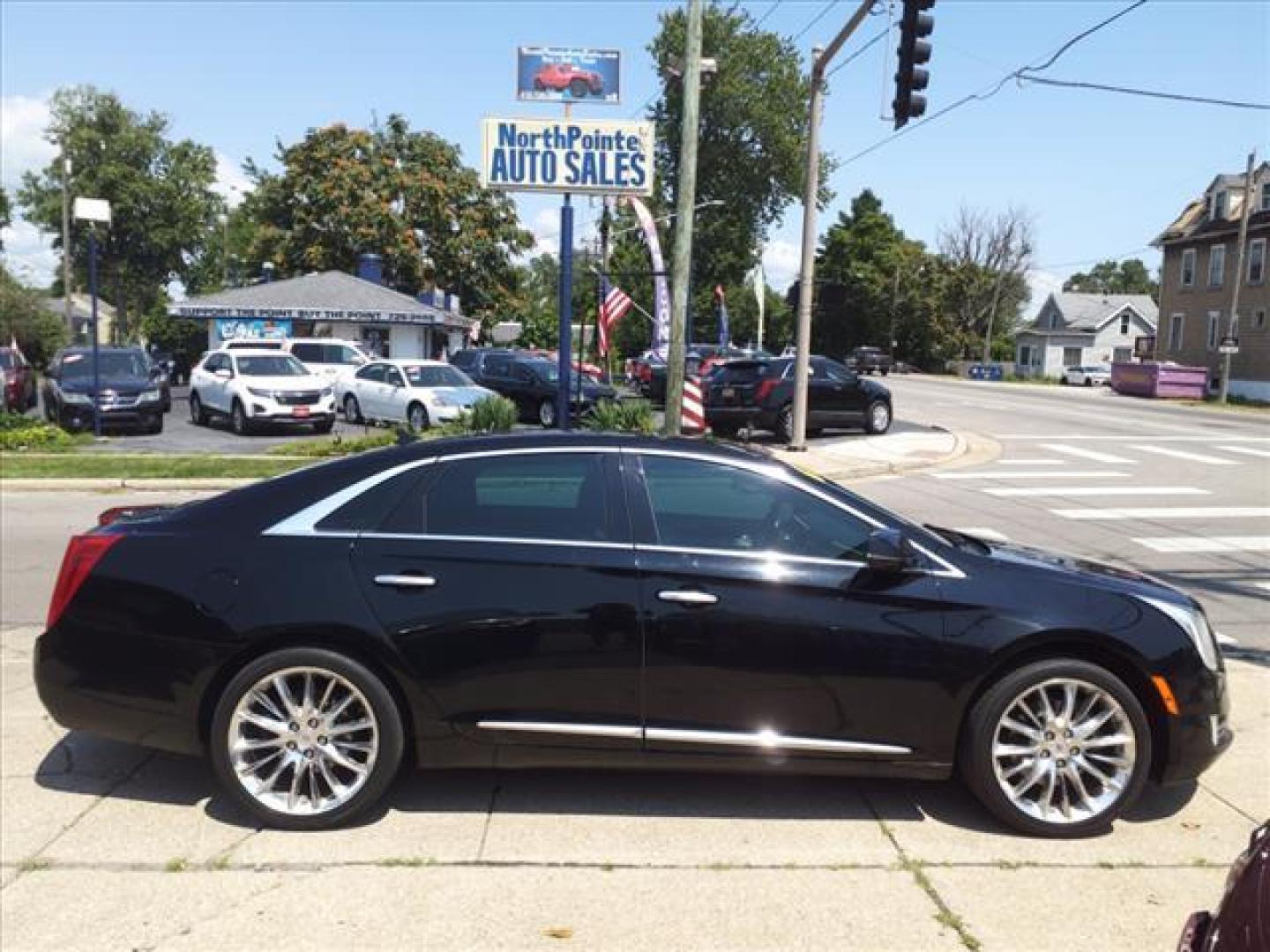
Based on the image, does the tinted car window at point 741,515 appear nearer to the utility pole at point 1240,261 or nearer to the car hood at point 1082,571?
the car hood at point 1082,571

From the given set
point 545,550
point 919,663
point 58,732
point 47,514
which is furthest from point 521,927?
point 47,514

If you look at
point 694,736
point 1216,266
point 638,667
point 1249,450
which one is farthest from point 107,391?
point 1216,266

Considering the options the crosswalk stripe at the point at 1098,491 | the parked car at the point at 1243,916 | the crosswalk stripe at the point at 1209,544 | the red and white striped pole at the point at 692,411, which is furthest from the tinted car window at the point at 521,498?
the red and white striped pole at the point at 692,411

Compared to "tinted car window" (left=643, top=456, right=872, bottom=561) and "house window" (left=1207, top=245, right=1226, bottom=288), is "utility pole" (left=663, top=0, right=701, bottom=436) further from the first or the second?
"house window" (left=1207, top=245, right=1226, bottom=288)

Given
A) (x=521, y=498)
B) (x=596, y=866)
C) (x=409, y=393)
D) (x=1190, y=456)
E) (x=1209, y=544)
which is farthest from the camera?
(x=409, y=393)

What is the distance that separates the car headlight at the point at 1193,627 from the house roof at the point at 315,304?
34314 millimetres

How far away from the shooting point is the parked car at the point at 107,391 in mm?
20781

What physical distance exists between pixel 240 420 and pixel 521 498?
18997mm

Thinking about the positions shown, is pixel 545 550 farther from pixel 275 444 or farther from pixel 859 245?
pixel 859 245

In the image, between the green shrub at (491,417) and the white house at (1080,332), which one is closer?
the green shrub at (491,417)

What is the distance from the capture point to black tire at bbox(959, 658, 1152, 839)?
3.94 metres

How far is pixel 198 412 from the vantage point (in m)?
23.9

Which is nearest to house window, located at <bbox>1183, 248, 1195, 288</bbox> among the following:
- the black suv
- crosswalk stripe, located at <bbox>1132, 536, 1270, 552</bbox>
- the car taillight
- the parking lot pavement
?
the black suv

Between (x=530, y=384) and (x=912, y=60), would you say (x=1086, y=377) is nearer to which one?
(x=530, y=384)
